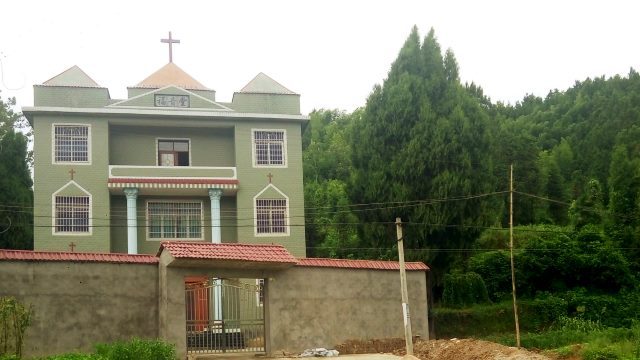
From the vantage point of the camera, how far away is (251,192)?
100 ft

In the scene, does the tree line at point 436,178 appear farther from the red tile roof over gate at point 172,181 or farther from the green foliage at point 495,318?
the red tile roof over gate at point 172,181

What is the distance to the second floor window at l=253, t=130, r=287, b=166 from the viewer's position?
30984 mm

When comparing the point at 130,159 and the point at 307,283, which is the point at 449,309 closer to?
the point at 307,283

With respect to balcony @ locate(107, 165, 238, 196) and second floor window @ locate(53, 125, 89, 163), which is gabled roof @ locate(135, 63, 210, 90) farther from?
balcony @ locate(107, 165, 238, 196)

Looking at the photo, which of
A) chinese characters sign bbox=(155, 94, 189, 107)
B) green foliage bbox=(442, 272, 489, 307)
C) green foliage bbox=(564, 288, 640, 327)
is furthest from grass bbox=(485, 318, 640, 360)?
chinese characters sign bbox=(155, 94, 189, 107)

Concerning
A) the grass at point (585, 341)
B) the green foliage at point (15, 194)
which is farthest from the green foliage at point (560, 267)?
the green foliage at point (15, 194)

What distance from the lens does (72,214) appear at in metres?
28.7

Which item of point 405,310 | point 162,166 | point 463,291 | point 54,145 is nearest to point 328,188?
point 162,166

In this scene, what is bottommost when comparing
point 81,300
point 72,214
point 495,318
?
point 495,318

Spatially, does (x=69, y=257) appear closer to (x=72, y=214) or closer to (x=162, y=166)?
(x=72, y=214)

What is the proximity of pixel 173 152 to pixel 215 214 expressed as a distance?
135 inches

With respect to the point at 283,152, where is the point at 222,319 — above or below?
below

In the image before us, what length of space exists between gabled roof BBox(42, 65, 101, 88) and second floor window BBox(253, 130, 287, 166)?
6.29 metres

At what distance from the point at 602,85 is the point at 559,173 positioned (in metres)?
10.8
